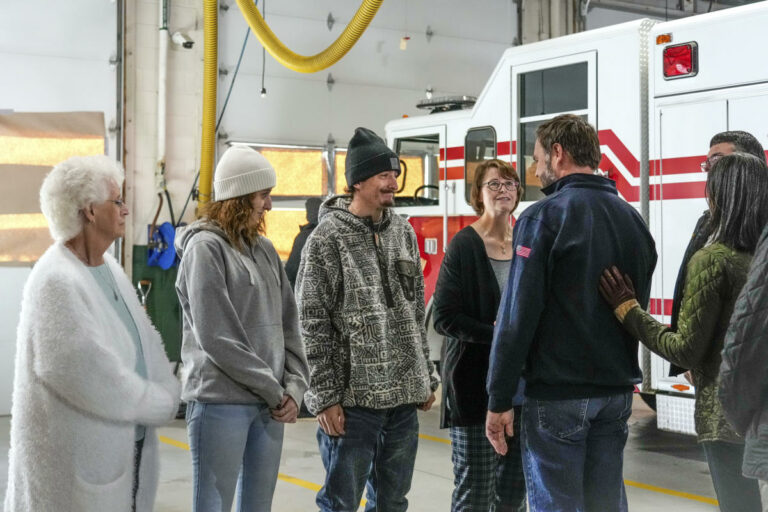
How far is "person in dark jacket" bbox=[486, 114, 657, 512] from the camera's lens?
329 centimetres

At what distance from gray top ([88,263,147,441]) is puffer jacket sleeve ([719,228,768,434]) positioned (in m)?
1.69

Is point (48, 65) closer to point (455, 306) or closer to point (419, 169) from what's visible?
point (419, 169)

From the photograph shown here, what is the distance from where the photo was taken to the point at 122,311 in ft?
9.79

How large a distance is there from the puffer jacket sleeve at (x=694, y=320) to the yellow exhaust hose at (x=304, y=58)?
22.8 ft

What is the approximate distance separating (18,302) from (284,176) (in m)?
3.44

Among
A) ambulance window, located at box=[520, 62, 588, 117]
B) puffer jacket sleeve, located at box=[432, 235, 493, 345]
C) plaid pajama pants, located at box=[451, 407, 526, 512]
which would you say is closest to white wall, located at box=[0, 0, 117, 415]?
ambulance window, located at box=[520, 62, 588, 117]

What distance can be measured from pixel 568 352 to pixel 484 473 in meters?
1.09

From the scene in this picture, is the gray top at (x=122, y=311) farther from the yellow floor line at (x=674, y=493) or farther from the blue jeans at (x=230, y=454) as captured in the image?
the yellow floor line at (x=674, y=493)

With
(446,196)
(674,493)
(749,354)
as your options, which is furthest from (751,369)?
(446,196)

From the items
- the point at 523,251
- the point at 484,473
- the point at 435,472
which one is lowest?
the point at 435,472

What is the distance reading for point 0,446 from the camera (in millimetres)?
8367

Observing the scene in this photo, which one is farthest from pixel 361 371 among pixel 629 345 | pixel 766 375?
pixel 766 375

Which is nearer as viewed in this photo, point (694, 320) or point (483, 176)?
point (694, 320)

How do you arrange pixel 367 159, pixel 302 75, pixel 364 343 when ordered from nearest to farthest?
pixel 364 343
pixel 367 159
pixel 302 75
